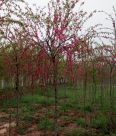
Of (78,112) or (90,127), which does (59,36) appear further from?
(78,112)

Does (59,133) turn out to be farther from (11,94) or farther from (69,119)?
(11,94)

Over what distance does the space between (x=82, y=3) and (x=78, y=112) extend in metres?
6.55

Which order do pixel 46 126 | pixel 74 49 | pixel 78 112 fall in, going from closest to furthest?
pixel 74 49 < pixel 46 126 < pixel 78 112

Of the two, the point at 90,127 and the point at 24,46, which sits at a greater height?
the point at 24,46

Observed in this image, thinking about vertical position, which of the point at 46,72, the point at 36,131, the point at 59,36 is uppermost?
the point at 59,36

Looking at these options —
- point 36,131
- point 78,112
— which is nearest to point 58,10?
point 36,131

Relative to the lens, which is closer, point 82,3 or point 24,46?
point 82,3

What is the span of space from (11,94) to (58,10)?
11993mm

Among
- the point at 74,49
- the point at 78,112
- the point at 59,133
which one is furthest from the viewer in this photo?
the point at 78,112

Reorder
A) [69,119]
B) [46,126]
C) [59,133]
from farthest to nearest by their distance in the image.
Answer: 1. [69,119]
2. [46,126]
3. [59,133]

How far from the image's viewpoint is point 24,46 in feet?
37.1

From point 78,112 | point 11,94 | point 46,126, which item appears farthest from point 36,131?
point 11,94

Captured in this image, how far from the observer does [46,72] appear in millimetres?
10828

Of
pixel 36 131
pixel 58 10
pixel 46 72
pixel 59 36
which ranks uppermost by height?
pixel 58 10
